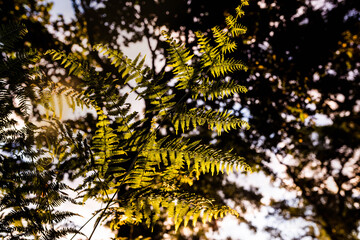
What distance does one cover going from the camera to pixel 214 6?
17.8ft

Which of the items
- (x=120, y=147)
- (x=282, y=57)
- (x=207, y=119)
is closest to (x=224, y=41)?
(x=207, y=119)

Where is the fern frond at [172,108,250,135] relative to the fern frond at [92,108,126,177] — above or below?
above

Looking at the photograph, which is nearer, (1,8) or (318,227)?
(1,8)

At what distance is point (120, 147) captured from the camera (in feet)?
3.26

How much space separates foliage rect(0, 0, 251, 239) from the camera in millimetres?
968

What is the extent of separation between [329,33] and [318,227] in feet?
42.3

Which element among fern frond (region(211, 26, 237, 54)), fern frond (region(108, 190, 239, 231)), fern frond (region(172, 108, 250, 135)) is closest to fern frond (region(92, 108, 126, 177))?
fern frond (region(108, 190, 239, 231))

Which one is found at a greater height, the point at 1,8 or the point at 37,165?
the point at 1,8

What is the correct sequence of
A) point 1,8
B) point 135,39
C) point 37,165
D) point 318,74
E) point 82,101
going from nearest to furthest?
point 82,101
point 37,165
point 1,8
point 318,74
point 135,39

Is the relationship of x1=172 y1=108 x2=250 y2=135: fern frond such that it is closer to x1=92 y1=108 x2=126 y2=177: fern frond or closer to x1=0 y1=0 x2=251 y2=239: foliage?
x1=0 y1=0 x2=251 y2=239: foliage

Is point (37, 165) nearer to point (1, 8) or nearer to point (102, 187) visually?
point (102, 187)

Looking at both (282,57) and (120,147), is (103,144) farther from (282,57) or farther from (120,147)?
(282,57)

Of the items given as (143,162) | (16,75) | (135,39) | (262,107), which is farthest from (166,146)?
(135,39)

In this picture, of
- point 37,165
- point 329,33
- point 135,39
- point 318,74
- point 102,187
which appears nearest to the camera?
point 102,187
